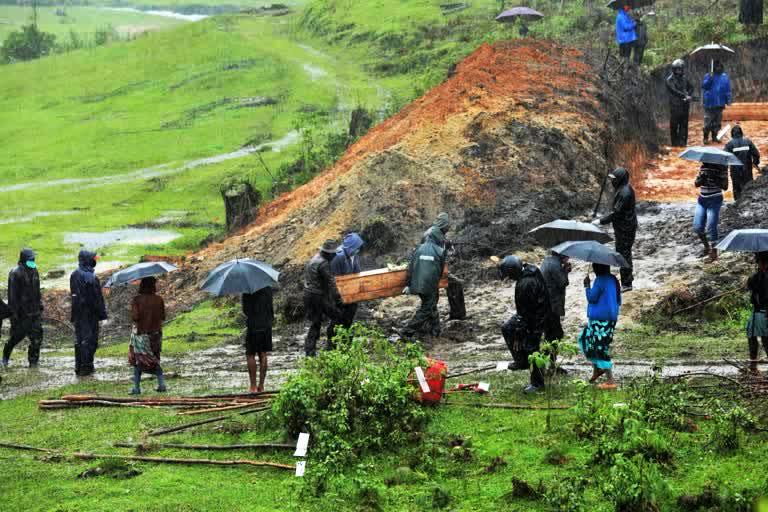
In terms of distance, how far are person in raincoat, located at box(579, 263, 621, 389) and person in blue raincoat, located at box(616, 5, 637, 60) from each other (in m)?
17.3

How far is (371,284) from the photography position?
1575cm

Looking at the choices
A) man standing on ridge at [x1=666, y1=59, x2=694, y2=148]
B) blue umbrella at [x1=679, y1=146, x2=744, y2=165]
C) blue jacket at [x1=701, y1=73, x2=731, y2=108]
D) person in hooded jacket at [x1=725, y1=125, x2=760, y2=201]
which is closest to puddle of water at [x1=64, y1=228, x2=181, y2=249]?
man standing on ridge at [x1=666, y1=59, x2=694, y2=148]

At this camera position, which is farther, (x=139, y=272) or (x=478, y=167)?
(x=478, y=167)

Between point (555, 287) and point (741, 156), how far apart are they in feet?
26.9

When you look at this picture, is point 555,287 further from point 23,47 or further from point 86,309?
point 23,47

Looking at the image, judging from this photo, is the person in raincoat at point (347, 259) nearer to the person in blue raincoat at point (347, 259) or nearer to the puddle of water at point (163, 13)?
the person in blue raincoat at point (347, 259)

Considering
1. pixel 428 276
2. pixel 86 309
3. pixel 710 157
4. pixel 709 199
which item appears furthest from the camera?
pixel 709 199

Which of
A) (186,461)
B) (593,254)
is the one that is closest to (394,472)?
(186,461)

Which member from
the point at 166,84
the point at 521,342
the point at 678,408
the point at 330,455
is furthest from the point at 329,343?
the point at 166,84

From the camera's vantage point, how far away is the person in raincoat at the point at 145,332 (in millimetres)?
13398

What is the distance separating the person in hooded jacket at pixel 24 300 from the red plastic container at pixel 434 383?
25.0ft

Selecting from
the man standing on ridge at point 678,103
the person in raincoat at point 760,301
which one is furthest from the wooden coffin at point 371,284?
the man standing on ridge at point 678,103

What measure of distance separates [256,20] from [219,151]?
33557 mm

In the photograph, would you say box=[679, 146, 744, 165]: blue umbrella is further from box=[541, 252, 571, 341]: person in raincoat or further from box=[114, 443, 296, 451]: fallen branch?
box=[114, 443, 296, 451]: fallen branch
